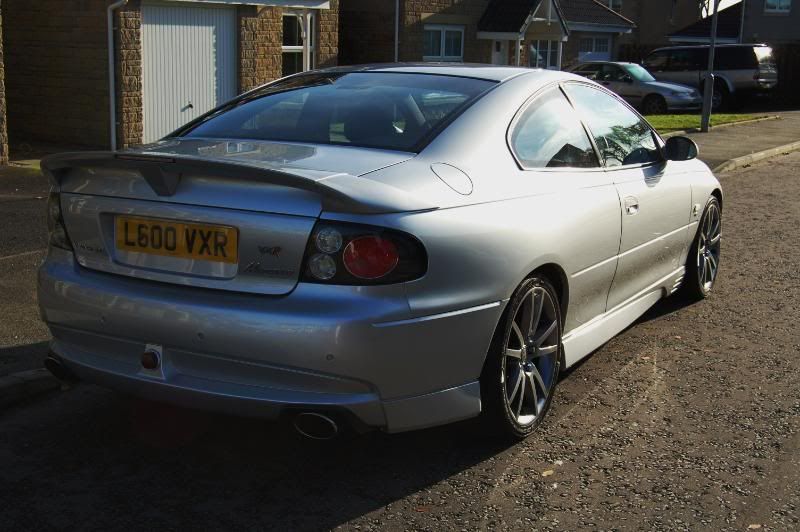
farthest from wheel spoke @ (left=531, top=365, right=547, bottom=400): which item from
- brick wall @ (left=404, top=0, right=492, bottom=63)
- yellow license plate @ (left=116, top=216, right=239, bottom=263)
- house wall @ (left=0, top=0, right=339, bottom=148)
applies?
brick wall @ (left=404, top=0, right=492, bottom=63)

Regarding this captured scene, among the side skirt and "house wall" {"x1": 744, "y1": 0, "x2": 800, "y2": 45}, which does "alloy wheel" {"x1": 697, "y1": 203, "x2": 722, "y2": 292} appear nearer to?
the side skirt

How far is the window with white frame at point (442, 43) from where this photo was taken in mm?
26422

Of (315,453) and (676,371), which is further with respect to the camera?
(676,371)

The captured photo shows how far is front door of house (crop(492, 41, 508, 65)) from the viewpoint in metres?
29.0

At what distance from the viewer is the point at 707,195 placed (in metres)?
6.88

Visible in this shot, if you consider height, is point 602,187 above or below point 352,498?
above

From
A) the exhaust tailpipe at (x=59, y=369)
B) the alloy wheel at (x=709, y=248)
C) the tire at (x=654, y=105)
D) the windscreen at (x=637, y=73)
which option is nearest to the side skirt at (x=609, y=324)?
the alloy wheel at (x=709, y=248)

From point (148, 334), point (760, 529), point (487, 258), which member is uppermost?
point (487, 258)

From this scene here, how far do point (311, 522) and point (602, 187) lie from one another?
7.87ft

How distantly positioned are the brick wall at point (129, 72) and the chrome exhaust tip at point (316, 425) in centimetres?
1255

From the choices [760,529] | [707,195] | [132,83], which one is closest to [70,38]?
[132,83]

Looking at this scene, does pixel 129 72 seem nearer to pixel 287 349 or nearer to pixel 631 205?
pixel 631 205

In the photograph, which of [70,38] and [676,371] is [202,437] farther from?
[70,38]

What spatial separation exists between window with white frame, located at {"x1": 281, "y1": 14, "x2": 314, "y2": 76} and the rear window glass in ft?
48.7
